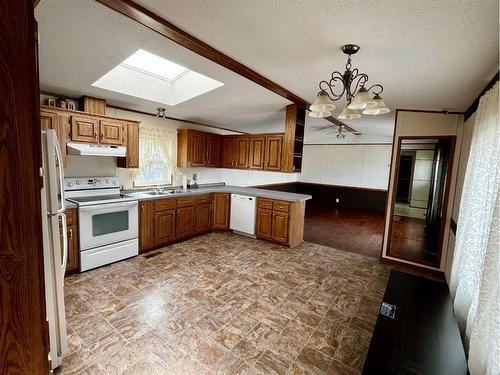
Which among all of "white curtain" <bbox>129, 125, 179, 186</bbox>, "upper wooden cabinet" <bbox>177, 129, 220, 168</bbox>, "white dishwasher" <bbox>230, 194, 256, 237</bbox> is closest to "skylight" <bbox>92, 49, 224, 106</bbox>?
"white curtain" <bbox>129, 125, 179, 186</bbox>

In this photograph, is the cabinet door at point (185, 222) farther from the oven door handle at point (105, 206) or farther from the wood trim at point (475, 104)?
the wood trim at point (475, 104)

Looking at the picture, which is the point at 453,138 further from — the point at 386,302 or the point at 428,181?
the point at 386,302

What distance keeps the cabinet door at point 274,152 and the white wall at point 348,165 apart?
14.6 feet

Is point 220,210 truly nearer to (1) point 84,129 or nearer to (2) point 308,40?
(1) point 84,129

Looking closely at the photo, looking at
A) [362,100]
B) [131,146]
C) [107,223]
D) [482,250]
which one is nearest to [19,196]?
[362,100]

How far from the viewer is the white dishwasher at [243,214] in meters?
4.72

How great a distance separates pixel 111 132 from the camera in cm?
355

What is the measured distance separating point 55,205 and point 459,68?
3303 millimetres

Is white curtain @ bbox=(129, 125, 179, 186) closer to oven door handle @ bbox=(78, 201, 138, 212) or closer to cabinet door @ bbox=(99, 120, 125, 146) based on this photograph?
cabinet door @ bbox=(99, 120, 125, 146)

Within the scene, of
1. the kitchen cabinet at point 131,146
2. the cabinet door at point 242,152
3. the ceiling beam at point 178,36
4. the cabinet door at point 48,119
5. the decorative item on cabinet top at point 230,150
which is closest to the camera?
the ceiling beam at point 178,36

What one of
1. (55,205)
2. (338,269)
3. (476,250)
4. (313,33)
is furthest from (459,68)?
(55,205)

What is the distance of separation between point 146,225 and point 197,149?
2.01 metres

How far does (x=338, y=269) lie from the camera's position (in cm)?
355

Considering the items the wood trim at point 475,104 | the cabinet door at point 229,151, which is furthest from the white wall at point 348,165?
the wood trim at point 475,104
